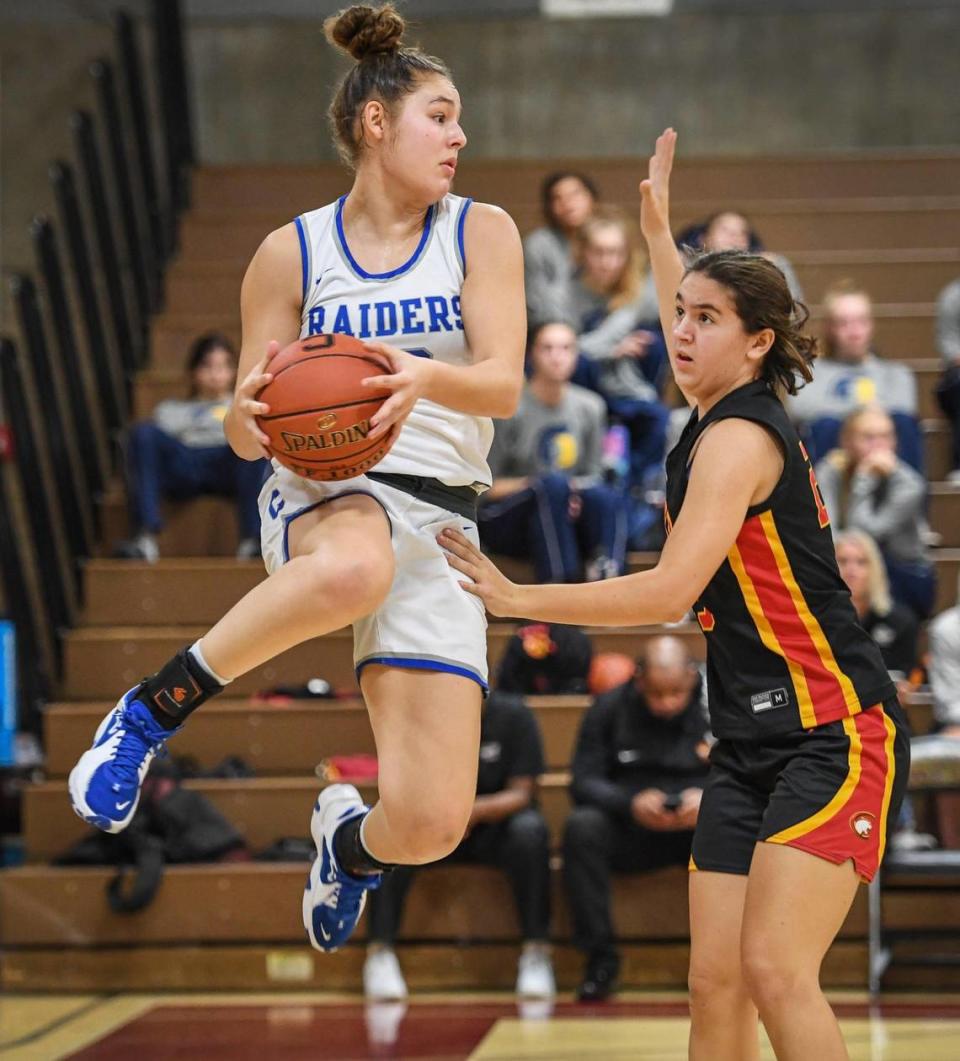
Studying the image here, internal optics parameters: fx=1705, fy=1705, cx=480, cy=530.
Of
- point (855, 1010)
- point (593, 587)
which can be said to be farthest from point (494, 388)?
point (855, 1010)

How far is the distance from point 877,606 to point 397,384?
393 centimetres

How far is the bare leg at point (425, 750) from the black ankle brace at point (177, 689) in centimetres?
33

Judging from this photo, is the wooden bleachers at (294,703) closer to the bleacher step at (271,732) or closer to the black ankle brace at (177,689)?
the bleacher step at (271,732)

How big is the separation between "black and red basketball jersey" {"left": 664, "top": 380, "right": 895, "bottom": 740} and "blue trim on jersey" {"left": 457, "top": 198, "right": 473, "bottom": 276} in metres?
0.58

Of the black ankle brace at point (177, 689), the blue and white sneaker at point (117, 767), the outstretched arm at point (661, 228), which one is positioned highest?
the outstretched arm at point (661, 228)

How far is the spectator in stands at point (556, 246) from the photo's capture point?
789 cm

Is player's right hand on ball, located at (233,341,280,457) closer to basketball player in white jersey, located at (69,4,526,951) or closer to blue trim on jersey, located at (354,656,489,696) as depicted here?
basketball player in white jersey, located at (69,4,526,951)

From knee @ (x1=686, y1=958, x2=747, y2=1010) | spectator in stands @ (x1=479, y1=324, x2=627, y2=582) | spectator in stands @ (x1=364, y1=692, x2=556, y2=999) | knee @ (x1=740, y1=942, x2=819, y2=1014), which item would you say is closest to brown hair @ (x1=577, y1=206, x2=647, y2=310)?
spectator in stands @ (x1=479, y1=324, x2=627, y2=582)

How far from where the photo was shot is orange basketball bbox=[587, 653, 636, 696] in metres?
6.78

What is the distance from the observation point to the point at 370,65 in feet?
10.9

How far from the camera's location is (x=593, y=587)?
120 inches

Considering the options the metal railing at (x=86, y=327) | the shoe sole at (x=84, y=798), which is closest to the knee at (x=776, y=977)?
the shoe sole at (x=84, y=798)

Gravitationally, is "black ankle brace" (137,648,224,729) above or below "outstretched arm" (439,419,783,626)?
below

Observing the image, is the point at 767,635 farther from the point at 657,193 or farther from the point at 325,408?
the point at 657,193
